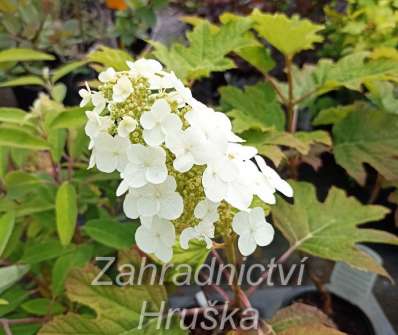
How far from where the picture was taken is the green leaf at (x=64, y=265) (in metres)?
0.95

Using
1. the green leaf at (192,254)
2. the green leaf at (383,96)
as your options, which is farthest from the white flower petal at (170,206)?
the green leaf at (383,96)

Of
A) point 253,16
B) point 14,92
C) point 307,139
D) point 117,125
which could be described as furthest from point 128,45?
point 117,125

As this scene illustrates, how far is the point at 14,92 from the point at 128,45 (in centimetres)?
51

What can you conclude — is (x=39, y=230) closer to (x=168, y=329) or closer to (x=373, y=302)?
(x=168, y=329)

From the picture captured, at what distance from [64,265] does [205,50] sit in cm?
51

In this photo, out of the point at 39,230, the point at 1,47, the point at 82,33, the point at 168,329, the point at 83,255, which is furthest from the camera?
the point at 82,33

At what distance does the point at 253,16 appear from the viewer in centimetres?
107

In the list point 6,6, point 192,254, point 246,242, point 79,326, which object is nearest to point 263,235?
point 246,242

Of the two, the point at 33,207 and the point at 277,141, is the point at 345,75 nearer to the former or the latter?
the point at 277,141

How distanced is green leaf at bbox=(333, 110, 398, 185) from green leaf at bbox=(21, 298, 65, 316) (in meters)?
0.62

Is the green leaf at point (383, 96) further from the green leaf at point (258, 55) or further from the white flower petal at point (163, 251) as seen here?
the white flower petal at point (163, 251)

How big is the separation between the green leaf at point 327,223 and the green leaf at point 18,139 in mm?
444

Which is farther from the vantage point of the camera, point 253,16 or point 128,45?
point 128,45

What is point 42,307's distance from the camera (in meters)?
0.97
